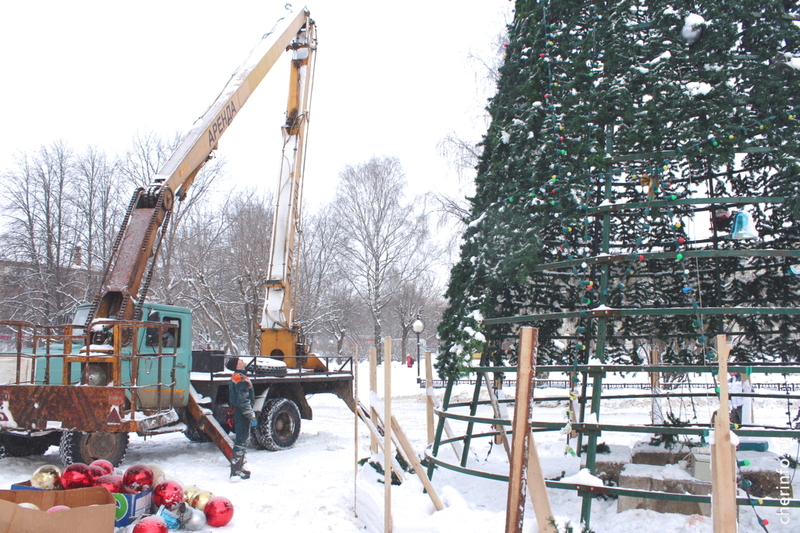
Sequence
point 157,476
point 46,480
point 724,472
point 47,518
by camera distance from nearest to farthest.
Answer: point 724,472 < point 47,518 < point 46,480 < point 157,476

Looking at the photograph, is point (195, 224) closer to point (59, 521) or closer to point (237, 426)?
point (237, 426)

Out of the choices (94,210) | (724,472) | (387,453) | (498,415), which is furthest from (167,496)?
(94,210)

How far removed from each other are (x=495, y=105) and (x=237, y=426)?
5.93 m

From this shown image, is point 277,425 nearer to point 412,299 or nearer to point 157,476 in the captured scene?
point 157,476

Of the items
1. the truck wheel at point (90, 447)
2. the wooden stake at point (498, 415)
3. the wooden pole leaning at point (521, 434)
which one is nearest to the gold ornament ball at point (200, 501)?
the truck wheel at point (90, 447)

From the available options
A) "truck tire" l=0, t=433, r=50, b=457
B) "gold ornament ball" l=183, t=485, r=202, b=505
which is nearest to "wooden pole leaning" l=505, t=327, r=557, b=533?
"gold ornament ball" l=183, t=485, r=202, b=505

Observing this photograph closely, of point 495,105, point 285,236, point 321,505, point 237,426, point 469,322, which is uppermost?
point 495,105

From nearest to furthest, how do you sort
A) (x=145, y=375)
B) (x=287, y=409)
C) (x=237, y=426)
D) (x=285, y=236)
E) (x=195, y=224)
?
1. (x=237, y=426)
2. (x=145, y=375)
3. (x=287, y=409)
4. (x=285, y=236)
5. (x=195, y=224)

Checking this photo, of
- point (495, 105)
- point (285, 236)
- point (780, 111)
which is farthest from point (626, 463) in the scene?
point (285, 236)

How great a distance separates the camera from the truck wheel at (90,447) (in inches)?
327

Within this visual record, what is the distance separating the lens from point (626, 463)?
6.80 meters

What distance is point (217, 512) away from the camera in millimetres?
6129

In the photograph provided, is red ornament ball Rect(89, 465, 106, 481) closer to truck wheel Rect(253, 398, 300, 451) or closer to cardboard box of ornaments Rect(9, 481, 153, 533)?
cardboard box of ornaments Rect(9, 481, 153, 533)

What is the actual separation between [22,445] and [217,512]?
521cm
